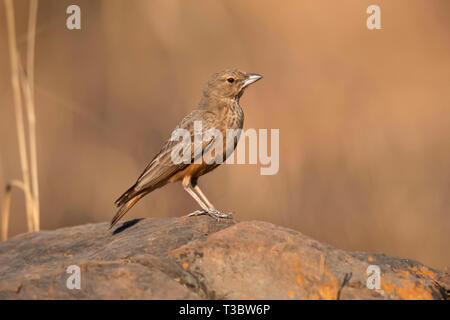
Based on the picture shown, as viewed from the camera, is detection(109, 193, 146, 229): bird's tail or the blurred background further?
the blurred background

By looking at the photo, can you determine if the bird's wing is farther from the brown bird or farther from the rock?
the rock

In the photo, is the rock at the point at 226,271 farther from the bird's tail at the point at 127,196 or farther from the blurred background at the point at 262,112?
the blurred background at the point at 262,112

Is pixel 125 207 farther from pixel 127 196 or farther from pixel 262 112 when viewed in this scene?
pixel 262 112

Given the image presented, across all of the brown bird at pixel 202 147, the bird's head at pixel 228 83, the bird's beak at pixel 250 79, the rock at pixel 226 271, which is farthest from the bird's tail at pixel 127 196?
the bird's beak at pixel 250 79

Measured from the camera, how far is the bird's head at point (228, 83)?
6.16 metres

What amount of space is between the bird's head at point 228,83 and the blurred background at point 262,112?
0.99 metres

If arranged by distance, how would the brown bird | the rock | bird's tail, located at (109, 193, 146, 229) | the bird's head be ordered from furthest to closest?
1. the bird's head
2. the brown bird
3. bird's tail, located at (109, 193, 146, 229)
4. the rock

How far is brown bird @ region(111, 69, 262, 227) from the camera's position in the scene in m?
5.38

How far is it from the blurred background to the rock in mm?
2551

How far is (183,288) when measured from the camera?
11.5 ft

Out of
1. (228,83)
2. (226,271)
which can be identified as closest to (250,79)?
(228,83)

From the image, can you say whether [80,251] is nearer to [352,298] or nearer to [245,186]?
[352,298]

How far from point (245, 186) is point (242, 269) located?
331 cm

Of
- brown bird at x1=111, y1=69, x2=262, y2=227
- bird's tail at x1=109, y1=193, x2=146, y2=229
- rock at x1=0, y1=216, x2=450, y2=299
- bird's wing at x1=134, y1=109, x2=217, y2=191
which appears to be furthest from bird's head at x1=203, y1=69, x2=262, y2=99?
rock at x1=0, y1=216, x2=450, y2=299
